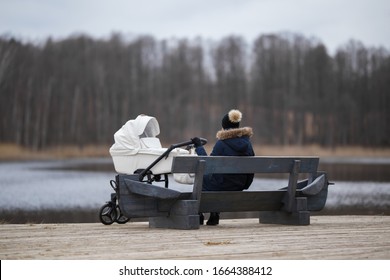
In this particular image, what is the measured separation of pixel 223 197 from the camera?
8531 millimetres

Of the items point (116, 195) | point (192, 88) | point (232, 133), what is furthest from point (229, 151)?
point (192, 88)

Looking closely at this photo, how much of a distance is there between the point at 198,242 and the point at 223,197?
1.62m

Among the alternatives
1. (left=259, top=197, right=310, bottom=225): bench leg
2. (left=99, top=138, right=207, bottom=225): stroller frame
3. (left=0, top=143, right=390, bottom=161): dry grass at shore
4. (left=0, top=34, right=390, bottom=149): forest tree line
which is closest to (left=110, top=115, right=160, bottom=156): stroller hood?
(left=99, top=138, right=207, bottom=225): stroller frame

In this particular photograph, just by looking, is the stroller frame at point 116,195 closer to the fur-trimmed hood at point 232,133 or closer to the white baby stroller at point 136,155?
the white baby stroller at point 136,155

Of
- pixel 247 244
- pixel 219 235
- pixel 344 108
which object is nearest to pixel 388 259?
pixel 247 244

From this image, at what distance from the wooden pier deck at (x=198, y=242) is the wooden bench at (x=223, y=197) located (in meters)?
0.21

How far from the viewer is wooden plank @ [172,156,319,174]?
8.02 m

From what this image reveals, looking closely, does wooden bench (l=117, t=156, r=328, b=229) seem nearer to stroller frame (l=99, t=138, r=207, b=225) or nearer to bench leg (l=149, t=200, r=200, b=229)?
bench leg (l=149, t=200, r=200, b=229)

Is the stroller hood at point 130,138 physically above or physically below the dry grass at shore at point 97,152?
above

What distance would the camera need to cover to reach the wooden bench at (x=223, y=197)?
7973mm

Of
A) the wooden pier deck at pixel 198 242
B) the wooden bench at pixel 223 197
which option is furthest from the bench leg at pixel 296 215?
the wooden pier deck at pixel 198 242

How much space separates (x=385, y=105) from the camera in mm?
33000

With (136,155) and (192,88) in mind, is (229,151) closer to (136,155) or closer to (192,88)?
(136,155)

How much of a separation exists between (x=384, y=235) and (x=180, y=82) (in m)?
53.9
